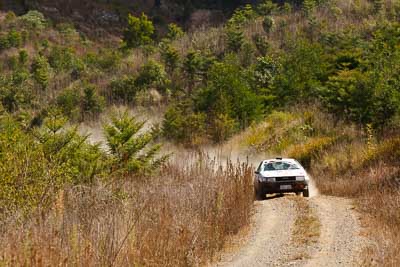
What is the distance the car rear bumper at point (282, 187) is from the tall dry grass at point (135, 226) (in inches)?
161

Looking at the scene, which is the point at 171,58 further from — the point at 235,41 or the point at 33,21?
the point at 33,21

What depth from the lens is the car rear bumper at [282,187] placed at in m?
17.1

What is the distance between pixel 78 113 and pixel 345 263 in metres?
35.7

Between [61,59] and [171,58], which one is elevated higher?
[171,58]

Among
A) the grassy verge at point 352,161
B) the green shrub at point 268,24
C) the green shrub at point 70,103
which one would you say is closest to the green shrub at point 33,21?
the green shrub at point 70,103

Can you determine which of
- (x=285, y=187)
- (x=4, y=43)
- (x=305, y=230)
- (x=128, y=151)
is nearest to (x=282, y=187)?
(x=285, y=187)

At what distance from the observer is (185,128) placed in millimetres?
34156

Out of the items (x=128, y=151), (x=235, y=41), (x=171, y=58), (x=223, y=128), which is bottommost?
(x=223, y=128)

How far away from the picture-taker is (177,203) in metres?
9.51

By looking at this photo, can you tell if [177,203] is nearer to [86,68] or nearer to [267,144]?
[267,144]

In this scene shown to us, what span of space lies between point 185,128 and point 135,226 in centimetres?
2656

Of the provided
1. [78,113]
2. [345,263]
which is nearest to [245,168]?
[345,263]

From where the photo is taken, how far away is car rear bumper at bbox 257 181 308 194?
56.1ft

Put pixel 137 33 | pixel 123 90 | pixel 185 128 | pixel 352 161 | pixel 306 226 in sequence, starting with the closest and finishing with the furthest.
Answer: pixel 306 226
pixel 352 161
pixel 185 128
pixel 123 90
pixel 137 33
